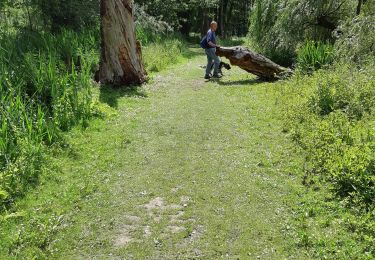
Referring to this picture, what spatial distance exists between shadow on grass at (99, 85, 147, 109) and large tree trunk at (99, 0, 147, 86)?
32 cm

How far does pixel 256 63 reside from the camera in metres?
11.7

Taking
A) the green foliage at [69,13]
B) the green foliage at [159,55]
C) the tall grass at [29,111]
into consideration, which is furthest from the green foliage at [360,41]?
the green foliage at [69,13]

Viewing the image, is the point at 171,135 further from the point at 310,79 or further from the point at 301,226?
the point at 310,79

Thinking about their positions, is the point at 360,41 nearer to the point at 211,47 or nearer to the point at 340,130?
the point at 211,47

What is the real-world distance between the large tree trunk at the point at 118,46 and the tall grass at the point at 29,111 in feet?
5.27

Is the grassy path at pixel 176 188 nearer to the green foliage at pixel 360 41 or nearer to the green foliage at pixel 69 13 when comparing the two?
the green foliage at pixel 360 41

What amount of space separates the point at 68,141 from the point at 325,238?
14.7ft

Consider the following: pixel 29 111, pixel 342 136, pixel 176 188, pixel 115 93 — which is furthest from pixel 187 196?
pixel 115 93

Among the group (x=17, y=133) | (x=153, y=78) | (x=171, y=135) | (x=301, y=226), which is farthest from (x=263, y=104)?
(x=17, y=133)

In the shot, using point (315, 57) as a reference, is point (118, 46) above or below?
above

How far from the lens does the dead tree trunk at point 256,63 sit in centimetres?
1162

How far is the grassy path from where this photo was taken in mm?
4211

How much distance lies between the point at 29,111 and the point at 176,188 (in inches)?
129

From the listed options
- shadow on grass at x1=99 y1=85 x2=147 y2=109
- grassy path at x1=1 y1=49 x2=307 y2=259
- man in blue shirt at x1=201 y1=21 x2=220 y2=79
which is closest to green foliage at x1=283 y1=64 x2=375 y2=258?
grassy path at x1=1 y1=49 x2=307 y2=259
